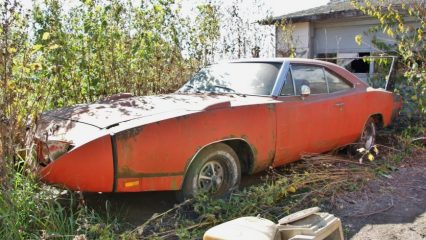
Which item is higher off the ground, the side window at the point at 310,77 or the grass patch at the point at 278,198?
the side window at the point at 310,77

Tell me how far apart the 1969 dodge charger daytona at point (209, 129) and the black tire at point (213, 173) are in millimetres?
10

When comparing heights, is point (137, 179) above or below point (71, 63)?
below

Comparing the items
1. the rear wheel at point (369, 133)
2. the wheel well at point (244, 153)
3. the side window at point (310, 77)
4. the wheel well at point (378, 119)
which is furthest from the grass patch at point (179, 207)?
the wheel well at point (378, 119)

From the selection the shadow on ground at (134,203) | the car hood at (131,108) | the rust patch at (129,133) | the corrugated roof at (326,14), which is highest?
the corrugated roof at (326,14)

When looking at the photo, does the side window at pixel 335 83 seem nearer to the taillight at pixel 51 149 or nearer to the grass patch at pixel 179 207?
the grass patch at pixel 179 207

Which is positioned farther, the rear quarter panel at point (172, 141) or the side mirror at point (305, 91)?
the side mirror at point (305, 91)

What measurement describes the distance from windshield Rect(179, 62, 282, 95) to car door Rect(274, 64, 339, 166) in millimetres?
210

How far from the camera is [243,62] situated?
5.70 meters

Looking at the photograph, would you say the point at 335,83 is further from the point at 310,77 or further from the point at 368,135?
the point at 368,135

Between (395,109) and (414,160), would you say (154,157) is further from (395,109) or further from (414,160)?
(395,109)

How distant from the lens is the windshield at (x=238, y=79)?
5234 mm

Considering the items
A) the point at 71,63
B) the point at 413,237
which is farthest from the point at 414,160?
the point at 71,63

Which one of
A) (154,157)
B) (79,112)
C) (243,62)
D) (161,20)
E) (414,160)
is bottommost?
(414,160)

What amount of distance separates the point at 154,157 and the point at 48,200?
948mm
